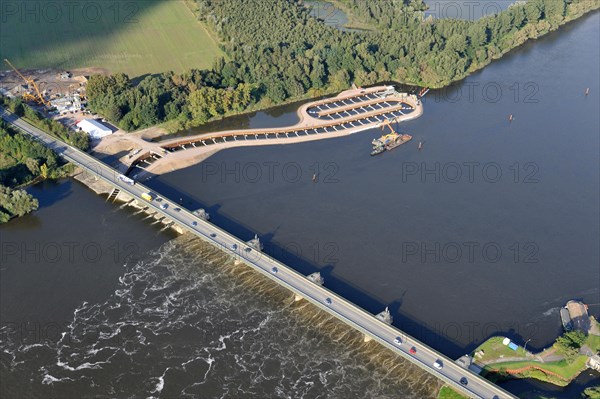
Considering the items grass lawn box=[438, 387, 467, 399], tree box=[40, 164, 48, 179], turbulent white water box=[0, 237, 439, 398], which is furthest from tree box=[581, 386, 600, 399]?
tree box=[40, 164, 48, 179]

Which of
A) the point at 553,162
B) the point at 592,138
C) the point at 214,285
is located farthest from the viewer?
the point at 592,138

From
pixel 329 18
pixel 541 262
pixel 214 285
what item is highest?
pixel 329 18

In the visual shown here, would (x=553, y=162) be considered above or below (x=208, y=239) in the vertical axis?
below

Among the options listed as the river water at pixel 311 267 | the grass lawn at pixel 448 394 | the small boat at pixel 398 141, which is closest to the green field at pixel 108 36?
the river water at pixel 311 267

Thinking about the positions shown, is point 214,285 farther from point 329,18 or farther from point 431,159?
point 329,18

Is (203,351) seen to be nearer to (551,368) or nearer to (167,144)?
(551,368)

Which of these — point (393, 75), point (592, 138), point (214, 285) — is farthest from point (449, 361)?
point (393, 75)

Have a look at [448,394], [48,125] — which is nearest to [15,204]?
[48,125]
